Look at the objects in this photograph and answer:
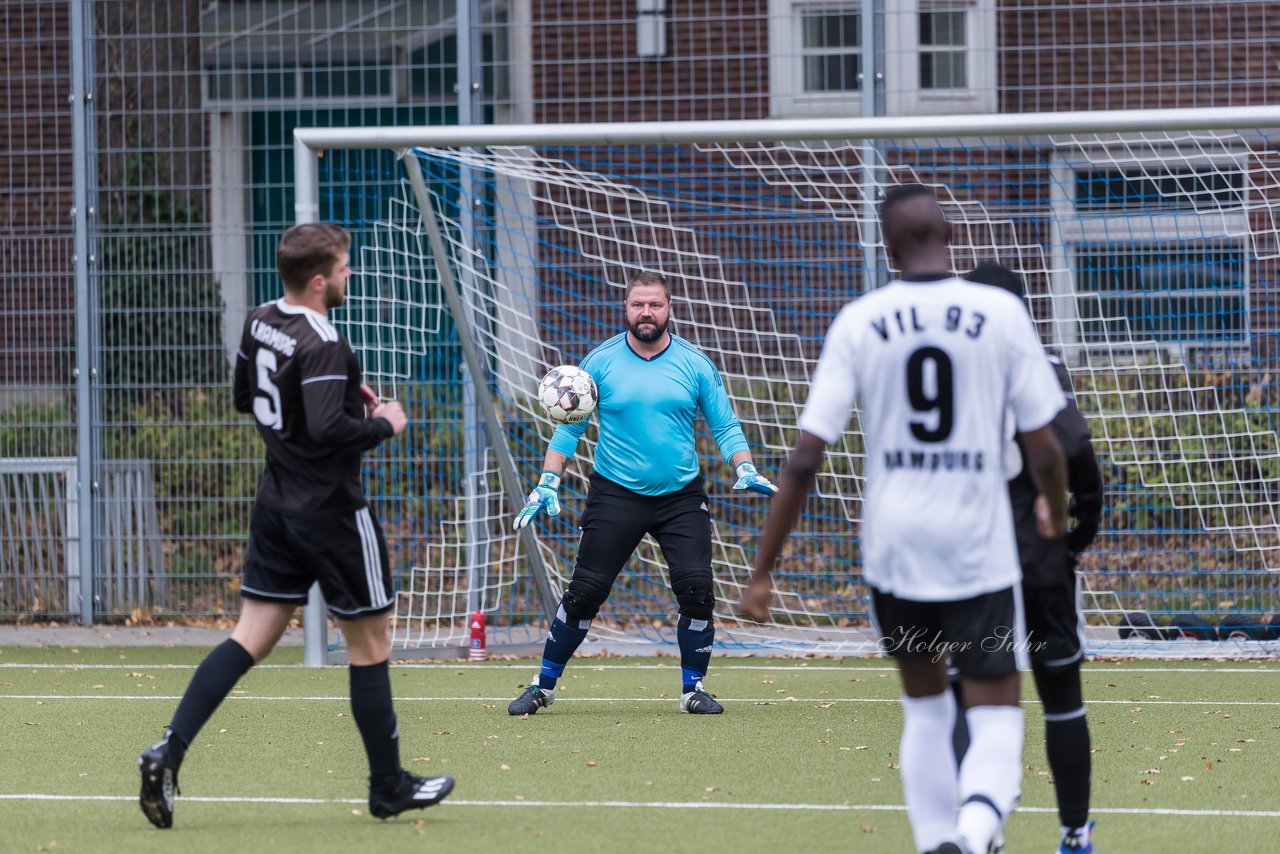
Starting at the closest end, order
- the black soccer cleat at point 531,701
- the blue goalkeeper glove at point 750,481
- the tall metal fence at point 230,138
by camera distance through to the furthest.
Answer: the blue goalkeeper glove at point 750,481, the black soccer cleat at point 531,701, the tall metal fence at point 230,138

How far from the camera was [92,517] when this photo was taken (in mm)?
11227

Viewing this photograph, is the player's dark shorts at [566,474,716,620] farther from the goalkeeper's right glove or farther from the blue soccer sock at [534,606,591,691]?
the goalkeeper's right glove

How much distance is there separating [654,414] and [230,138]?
16.5ft

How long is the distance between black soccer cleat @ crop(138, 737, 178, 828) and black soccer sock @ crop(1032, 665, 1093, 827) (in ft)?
8.33

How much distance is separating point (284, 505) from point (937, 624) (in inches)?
83.0

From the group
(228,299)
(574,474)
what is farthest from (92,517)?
(574,474)

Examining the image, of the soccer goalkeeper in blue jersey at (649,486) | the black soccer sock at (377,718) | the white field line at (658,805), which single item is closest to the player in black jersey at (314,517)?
the black soccer sock at (377,718)

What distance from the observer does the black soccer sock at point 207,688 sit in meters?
5.16

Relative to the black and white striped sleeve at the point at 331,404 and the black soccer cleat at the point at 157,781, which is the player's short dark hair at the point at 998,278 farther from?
the black soccer cleat at the point at 157,781

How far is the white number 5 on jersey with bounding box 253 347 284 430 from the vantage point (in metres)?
5.16

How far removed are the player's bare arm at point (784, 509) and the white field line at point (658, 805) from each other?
1.58 meters

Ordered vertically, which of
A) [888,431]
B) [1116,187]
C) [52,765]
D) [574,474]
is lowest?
[52,765]

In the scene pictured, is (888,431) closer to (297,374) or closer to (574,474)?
(297,374)

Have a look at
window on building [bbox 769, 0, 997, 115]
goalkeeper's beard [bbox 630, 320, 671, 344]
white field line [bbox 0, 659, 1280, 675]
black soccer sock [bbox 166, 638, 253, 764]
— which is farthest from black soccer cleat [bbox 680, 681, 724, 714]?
window on building [bbox 769, 0, 997, 115]
